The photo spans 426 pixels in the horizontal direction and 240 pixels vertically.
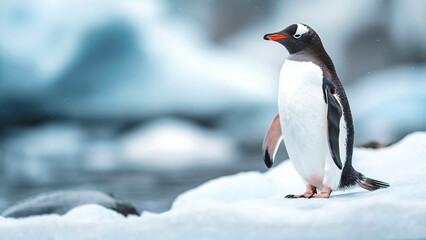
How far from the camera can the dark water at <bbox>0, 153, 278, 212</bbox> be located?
6.30m

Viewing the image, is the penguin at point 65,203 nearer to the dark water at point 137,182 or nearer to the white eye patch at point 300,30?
the white eye patch at point 300,30

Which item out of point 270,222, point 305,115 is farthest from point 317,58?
point 270,222

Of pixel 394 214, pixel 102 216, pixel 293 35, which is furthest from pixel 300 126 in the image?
pixel 102 216

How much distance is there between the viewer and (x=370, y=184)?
2389 millimetres

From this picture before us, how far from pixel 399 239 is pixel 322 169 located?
432 millimetres

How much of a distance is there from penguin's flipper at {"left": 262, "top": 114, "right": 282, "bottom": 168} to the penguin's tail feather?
1.09ft

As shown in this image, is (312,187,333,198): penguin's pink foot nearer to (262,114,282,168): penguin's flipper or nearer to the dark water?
(262,114,282,168): penguin's flipper

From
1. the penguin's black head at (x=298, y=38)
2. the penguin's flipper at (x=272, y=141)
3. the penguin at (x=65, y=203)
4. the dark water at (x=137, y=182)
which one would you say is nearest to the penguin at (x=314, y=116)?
the penguin's black head at (x=298, y=38)

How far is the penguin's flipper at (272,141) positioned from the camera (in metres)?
2.54

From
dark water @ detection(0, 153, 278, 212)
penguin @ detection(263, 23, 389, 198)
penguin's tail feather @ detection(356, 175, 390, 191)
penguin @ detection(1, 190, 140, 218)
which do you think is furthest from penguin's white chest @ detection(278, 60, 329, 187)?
dark water @ detection(0, 153, 278, 212)

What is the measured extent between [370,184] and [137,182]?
5.07 meters

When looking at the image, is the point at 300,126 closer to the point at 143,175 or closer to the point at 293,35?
the point at 293,35

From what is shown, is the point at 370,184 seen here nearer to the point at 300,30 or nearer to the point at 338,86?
the point at 338,86

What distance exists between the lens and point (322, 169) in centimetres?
232
